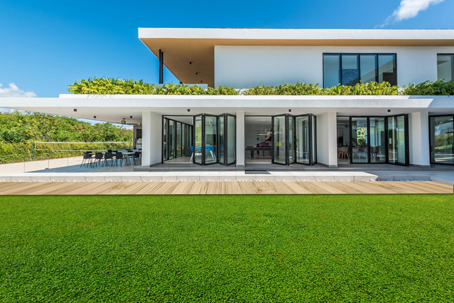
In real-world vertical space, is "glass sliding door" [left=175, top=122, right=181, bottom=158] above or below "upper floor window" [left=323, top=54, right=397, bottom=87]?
below

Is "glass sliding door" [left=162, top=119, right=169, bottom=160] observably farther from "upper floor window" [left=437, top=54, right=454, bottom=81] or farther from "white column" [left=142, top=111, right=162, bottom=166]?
"upper floor window" [left=437, top=54, right=454, bottom=81]

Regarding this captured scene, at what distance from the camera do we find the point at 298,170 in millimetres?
9438

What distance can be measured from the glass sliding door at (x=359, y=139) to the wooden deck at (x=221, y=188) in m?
4.06

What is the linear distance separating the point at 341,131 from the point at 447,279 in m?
10.6

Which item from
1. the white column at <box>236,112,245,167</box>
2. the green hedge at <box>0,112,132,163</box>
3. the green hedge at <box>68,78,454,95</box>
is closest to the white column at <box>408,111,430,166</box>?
the green hedge at <box>68,78,454,95</box>

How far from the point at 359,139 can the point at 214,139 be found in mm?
7450

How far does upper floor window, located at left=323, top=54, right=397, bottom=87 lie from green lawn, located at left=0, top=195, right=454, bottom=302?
8.39 m

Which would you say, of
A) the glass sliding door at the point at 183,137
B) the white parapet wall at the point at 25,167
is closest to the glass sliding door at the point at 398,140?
the glass sliding door at the point at 183,137

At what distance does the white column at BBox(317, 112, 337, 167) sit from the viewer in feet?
32.4

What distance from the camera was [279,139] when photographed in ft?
35.4

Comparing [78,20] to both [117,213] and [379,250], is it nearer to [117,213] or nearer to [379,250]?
[117,213]

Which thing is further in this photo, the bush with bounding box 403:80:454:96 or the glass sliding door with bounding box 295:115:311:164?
the glass sliding door with bounding box 295:115:311:164

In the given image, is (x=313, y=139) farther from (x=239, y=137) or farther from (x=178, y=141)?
(x=178, y=141)

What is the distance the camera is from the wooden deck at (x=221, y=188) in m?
6.07
